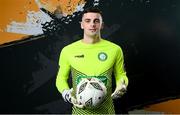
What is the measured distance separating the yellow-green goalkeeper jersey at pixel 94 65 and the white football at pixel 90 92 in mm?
109

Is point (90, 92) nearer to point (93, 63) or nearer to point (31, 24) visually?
point (93, 63)

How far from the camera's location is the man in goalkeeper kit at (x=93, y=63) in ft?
7.29

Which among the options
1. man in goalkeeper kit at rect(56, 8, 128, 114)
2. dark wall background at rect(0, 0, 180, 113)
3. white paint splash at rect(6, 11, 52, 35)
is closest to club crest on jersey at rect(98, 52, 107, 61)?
man in goalkeeper kit at rect(56, 8, 128, 114)

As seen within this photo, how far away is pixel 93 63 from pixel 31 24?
0.90m

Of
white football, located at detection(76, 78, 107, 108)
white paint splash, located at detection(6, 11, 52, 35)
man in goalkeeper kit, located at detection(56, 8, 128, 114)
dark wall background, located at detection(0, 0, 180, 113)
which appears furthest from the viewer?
white paint splash, located at detection(6, 11, 52, 35)

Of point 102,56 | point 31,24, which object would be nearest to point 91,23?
point 102,56

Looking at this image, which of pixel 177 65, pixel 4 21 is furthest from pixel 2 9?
pixel 177 65

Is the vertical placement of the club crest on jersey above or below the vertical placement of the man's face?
below

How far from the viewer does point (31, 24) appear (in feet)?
9.66

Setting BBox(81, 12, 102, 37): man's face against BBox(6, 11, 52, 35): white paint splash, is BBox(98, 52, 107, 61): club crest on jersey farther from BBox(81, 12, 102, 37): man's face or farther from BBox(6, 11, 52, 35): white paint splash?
BBox(6, 11, 52, 35): white paint splash

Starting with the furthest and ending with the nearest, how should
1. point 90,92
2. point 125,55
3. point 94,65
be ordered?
1. point 125,55
2. point 94,65
3. point 90,92

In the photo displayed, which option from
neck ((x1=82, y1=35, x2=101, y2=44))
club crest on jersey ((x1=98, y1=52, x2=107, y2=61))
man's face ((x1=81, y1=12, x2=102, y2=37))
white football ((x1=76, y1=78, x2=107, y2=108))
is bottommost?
white football ((x1=76, y1=78, x2=107, y2=108))

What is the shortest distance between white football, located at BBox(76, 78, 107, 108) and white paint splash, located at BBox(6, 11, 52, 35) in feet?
3.22

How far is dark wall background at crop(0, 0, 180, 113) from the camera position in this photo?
9.27 feet
